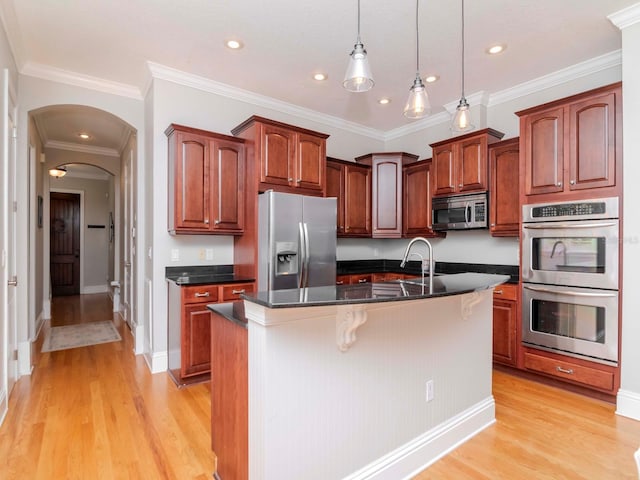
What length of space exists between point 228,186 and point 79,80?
185cm

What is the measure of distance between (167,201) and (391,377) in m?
2.74

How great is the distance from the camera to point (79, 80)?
11.8 ft

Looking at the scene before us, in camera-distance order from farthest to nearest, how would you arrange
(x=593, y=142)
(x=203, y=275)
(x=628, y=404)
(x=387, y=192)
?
(x=387, y=192), (x=203, y=275), (x=593, y=142), (x=628, y=404)

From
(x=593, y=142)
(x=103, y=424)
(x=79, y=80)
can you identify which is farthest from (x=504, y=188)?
(x=79, y=80)

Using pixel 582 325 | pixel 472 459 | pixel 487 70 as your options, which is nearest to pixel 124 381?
pixel 472 459

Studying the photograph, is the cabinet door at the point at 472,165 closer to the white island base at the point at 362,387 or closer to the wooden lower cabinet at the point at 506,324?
the wooden lower cabinet at the point at 506,324

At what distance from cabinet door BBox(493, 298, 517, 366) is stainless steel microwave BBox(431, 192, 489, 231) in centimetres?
86

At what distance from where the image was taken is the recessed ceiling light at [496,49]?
119 inches

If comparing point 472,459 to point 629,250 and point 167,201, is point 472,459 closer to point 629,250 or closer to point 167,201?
point 629,250

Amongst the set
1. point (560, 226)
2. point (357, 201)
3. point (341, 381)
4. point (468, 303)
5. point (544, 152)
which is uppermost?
point (544, 152)

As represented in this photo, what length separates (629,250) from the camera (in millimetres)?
2590

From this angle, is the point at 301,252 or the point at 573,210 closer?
the point at 573,210

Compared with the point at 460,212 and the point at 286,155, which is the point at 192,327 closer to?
the point at 286,155

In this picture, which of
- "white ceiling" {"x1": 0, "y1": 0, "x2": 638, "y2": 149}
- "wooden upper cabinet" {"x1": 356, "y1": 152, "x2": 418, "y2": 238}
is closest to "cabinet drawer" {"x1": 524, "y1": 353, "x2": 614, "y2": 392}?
"wooden upper cabinet" {"x1": 356, "y1": 152, "x2": 418, "y2": 238}
